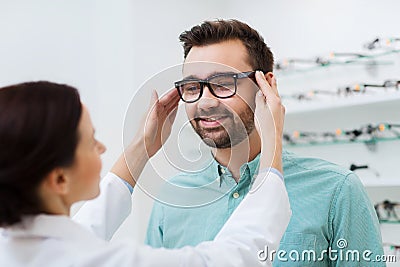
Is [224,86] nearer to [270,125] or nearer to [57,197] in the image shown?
[270,125]

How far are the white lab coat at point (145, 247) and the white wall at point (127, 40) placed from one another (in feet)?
5.27

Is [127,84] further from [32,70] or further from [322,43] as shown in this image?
[322,43]

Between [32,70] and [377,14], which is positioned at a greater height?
[377,14]

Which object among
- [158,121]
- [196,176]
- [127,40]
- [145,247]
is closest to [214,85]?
[158,121]

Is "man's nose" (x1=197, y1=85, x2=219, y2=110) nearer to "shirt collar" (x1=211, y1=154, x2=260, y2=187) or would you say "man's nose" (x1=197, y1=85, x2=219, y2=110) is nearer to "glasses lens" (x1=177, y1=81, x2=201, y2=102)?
"glasses lens" (x1=177, y1=81, x2=201, y2=102)

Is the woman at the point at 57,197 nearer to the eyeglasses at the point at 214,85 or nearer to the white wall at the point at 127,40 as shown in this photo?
the eyeglasses at the point at 214,85

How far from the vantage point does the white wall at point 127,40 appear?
237cm

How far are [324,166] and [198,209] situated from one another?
0.28 m

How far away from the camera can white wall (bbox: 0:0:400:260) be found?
2365mm

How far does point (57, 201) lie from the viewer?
74 cm

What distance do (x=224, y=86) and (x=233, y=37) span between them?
182mm

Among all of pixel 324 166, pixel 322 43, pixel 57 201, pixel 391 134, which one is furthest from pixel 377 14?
pixel 57 201

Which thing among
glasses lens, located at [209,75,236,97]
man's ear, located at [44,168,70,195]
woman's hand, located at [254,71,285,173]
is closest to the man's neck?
glasses lens, located at [209,75,236,97]

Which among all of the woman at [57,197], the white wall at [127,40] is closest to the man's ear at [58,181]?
the woman at [57,197]
